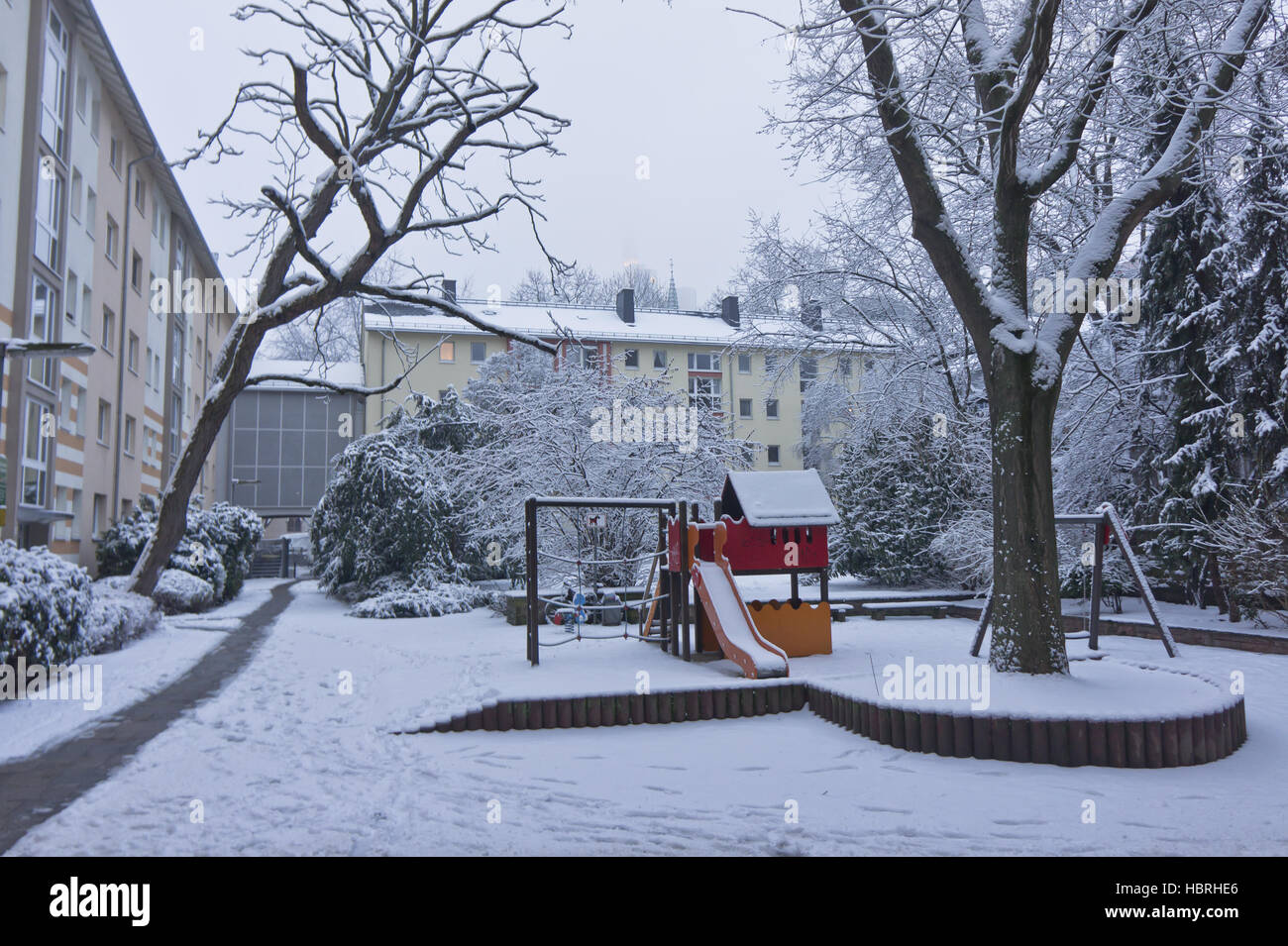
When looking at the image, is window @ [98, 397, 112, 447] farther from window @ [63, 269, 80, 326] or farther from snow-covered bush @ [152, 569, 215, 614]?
snow-covered bush @ [152, 569, 215, 614]

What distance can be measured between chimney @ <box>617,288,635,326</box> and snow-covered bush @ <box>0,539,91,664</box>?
3965 centimetres

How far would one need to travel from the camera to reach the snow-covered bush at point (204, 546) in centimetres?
2191

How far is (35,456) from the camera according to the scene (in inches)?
770

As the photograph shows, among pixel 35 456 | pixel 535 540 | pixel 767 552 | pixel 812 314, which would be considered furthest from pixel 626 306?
pixel 535 540

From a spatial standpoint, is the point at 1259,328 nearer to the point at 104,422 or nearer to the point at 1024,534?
the point at 1024,534

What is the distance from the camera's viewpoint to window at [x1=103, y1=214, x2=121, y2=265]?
24527mm

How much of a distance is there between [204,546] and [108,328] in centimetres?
709

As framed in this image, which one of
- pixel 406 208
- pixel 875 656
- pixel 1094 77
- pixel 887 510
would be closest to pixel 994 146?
pixel 1094 77

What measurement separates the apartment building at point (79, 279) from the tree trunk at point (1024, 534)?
13.6 m

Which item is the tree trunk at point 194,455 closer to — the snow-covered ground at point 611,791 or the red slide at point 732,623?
the snow-covered ground at point 611,791
